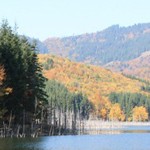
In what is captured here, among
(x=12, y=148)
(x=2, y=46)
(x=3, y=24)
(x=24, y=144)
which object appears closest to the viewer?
(x=12, y=148)

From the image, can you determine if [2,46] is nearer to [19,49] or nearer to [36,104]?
[19,49]

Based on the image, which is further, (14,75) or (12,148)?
(14,75)

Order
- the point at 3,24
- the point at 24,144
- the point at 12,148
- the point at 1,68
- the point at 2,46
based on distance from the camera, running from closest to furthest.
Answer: the point at 12,148
the point at 24,144
the point at 1,68
the point at 2,46
the point at 3,24

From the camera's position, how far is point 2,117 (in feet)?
248

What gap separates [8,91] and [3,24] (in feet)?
44.3

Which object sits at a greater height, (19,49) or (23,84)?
(19,49)

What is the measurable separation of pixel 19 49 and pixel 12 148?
27980 mm

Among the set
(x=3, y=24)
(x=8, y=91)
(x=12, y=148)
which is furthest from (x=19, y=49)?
(x=12, y=148)

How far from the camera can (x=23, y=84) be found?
80.8 metres

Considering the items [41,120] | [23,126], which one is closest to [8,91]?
[23,126]

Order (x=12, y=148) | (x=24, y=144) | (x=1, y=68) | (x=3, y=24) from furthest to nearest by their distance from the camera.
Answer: (x=3, y=24) < (x=1, y=68) < (x=24, y=144) < (x=12, y=148)

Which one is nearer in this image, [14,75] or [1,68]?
[1,68]

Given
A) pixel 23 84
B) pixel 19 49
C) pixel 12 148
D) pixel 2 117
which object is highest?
pixel 19 49

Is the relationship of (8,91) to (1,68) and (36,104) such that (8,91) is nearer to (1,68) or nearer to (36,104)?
(1,68)
